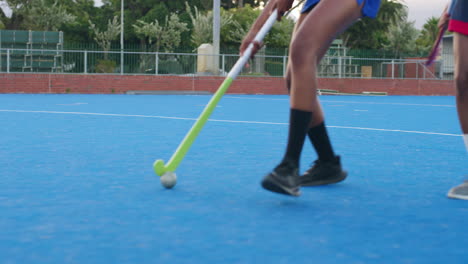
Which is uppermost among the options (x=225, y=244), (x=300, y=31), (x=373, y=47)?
(x=373, y=47)

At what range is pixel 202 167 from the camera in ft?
15.3

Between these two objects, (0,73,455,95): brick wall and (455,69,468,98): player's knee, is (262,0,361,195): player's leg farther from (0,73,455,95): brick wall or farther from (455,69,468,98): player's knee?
(0,73,455,95): brick wall

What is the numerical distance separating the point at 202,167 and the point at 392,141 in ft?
9.41

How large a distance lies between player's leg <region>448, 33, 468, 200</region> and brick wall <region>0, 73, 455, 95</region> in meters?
19.0

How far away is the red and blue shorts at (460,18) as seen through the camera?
3633 millimetres

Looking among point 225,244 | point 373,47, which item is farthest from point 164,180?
point 373,47

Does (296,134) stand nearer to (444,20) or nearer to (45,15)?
(444,20)

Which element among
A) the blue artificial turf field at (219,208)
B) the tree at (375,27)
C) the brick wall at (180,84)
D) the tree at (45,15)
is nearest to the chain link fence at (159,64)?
the brick wall at (180,84)

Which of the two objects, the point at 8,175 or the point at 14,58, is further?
the point at 14,58

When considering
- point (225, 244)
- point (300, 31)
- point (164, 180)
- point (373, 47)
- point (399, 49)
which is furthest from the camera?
point (373, 47)

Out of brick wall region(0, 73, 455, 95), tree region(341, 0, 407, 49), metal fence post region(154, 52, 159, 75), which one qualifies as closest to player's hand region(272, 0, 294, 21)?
brick wall region(0, 73, 455, 95)

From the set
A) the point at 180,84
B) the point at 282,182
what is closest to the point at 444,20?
the point at 282,182

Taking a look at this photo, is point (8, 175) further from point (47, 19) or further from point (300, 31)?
point (47, 19)

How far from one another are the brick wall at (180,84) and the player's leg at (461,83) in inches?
748
